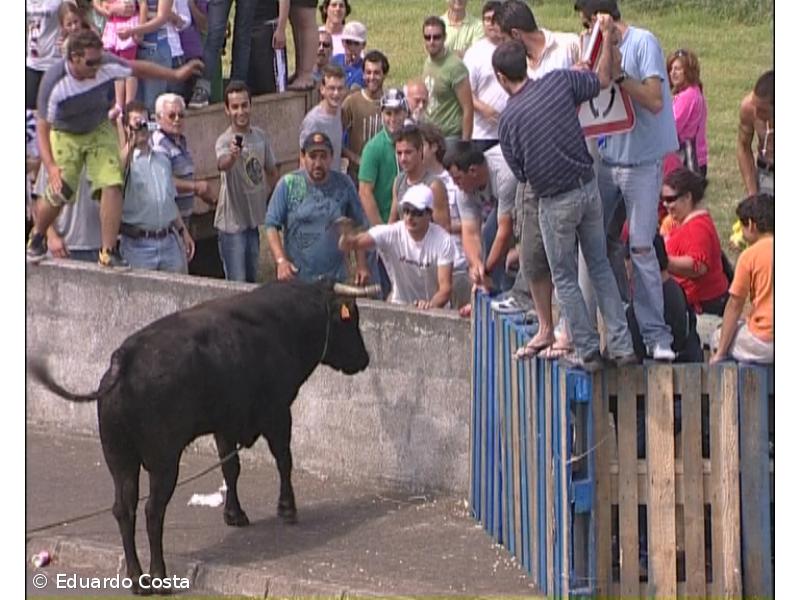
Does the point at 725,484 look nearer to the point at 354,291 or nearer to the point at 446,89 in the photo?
the point at 354,291

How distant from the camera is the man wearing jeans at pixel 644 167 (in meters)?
10.9

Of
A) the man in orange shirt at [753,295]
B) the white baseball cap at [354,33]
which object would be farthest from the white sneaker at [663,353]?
the white baseball cap at [354,33]

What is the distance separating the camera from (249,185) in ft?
51.5

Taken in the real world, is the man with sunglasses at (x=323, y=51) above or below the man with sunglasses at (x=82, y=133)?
above

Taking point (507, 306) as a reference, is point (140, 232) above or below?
above

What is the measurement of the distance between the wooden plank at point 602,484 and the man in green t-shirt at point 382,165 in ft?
14.2

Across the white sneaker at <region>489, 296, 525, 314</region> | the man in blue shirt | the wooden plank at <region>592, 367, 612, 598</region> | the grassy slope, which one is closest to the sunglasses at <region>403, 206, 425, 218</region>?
the man in blue shirt

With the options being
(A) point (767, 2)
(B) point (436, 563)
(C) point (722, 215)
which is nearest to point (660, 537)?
(B) point (436, 563)

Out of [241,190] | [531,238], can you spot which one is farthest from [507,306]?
[241,190]

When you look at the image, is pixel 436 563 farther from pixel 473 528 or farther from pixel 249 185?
pixel 249 185

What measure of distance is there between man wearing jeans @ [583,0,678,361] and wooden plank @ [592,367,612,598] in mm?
409

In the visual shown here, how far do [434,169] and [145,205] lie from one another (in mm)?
2095

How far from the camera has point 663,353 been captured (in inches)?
429

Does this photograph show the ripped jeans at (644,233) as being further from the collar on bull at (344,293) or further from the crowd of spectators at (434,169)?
the collar on bull at (344,293)
